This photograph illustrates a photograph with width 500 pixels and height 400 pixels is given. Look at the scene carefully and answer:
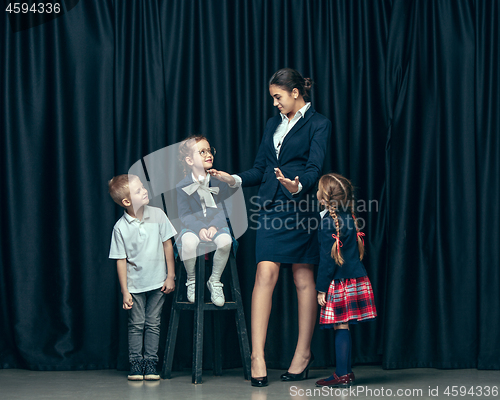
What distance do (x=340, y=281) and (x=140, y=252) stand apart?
0.99 m

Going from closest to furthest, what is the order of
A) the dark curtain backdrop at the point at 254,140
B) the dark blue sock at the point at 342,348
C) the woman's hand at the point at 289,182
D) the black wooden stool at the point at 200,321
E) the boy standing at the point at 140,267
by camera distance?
the woman's hand at the point at 289,182 → the dark blue sock at the point at 342,348 → the black wooden stool at the point at 200,321 → the boy standing at the point at 140,267 → the dark curtain backdrop at the point at 254,140

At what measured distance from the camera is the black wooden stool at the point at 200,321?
2467 mm

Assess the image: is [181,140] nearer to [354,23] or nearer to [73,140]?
[73,140]

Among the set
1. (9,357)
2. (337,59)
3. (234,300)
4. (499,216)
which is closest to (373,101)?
(337,59)

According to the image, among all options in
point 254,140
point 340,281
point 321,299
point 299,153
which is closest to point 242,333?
point 321,299

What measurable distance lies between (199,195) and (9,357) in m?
1.39

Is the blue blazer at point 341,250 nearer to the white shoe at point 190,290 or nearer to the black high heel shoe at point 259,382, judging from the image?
the black high heel shoe at point 259,382

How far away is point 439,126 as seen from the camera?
293cm

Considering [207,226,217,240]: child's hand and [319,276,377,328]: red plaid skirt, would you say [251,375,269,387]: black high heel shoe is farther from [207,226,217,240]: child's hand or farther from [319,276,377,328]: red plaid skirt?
[207,226,217,240]: child's hand

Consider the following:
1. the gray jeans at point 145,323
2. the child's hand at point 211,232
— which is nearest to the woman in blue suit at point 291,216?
the child's hand at point 211,232

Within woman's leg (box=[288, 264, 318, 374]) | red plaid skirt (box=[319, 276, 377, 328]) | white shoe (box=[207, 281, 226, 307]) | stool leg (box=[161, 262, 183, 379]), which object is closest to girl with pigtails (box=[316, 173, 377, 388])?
red plaid skirt (box=[319, 276, 377, 328])

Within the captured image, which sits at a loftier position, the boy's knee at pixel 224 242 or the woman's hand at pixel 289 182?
the woman's hand at pixel 289 182

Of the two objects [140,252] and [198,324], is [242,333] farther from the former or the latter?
[140,252]

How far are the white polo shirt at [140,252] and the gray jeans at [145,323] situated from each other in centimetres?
7
